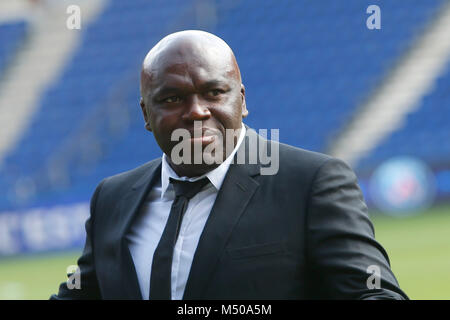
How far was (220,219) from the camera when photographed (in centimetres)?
165

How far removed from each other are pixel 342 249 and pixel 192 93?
48 cm

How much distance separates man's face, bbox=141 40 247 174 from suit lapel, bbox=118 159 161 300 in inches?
7.3

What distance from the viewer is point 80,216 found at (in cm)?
1070

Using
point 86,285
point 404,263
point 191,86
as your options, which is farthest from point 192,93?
point 404,263

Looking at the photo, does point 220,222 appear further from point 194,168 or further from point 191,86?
point 191,86

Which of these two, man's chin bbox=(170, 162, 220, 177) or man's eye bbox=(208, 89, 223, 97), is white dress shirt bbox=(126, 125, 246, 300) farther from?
man's eye bbox=(208, 89, 223, 97)

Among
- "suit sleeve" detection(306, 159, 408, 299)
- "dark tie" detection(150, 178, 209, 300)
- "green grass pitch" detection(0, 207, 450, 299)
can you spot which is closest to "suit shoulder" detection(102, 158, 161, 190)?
"dark tie" detection(150, 178, 209, 300)

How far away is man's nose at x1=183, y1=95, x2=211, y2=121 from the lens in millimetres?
1655

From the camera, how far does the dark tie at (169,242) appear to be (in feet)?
5.38

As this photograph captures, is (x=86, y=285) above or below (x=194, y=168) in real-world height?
below

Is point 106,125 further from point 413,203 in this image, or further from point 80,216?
point 413,203

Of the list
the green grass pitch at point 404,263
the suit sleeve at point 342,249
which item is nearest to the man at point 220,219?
the suit sleeve at point 342,249

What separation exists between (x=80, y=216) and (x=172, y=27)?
387 centimetres

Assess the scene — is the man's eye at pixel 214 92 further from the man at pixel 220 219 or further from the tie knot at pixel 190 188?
the tie knot at pixel 190 188
